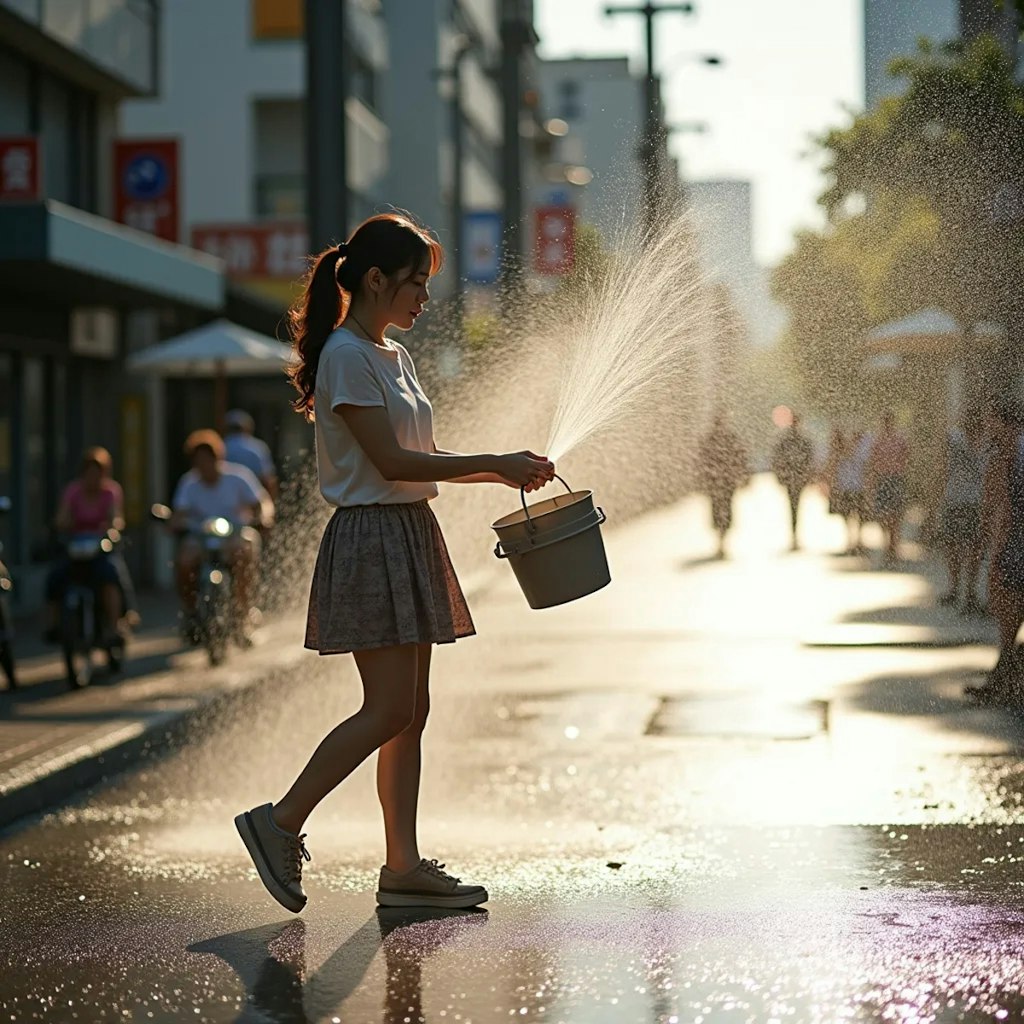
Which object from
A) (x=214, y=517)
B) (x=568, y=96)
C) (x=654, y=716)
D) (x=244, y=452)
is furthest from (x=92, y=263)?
(x=568, y=96)

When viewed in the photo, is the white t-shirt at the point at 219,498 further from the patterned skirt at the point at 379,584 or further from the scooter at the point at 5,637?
the patterned skirt at the point at 379,584

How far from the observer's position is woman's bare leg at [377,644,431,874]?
6.19 m

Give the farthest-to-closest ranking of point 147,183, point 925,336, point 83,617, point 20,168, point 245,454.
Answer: point 147,183 → point 925,336 → point 20,168 → point 245,454 → point 83,617

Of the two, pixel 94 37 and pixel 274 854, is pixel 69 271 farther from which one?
pixel 274 854

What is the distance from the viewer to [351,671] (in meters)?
14.0

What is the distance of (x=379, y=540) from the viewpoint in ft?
19.8

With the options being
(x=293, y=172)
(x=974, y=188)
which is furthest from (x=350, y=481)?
(x=293, y=172)

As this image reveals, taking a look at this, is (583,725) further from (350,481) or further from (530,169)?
(530,169)

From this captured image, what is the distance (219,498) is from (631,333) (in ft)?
25.2

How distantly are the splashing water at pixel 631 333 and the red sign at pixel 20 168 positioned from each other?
10328mm

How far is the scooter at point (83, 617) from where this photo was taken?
13.2 metres

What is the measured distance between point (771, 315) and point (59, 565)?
471 centimetres

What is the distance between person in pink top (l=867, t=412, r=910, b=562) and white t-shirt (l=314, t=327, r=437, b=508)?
52.0ft

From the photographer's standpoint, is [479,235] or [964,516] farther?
[479,235]
